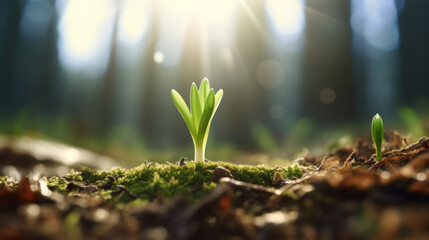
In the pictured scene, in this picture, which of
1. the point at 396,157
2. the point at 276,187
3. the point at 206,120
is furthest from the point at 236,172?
the point at 396,157

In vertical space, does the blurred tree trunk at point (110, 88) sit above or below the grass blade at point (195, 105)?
above

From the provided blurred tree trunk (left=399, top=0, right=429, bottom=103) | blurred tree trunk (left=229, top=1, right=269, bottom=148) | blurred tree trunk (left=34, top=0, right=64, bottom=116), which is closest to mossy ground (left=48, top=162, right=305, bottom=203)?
blurred tree trunk (left=229, top=1, right=269, bottom=148)

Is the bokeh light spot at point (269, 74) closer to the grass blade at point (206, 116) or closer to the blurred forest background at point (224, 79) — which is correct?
the blurred forest background at point (224, 79)

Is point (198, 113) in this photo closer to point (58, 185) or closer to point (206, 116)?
point (206, 116)

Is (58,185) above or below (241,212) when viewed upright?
above

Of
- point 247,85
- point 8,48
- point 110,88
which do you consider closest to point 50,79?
point 8,48

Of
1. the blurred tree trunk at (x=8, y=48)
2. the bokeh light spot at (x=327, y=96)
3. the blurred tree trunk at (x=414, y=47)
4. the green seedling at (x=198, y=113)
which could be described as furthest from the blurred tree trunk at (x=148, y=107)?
the green seedling at (x=198, y=113)
